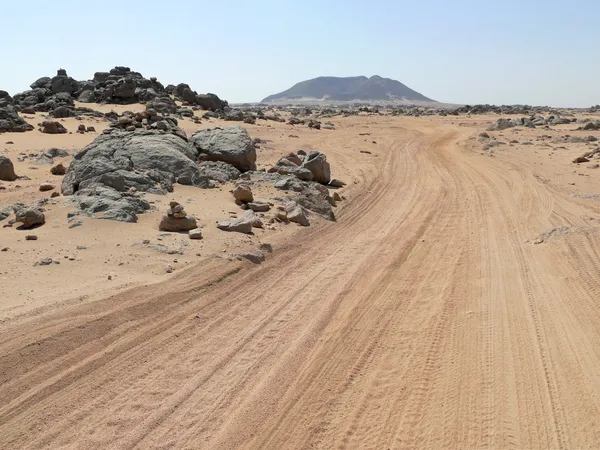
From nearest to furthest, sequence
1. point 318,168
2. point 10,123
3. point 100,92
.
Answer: point 318,168, point 10,123, point 100,92

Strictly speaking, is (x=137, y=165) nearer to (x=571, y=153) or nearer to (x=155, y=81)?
(x=571, y=153)

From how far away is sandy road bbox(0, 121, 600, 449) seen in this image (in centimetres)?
432

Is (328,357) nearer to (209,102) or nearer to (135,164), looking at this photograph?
(135,164)

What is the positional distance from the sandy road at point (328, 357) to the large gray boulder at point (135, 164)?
12.7 ft

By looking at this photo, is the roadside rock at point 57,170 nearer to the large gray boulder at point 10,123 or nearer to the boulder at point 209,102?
the large gray boulder at point 10,123

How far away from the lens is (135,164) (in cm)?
1161

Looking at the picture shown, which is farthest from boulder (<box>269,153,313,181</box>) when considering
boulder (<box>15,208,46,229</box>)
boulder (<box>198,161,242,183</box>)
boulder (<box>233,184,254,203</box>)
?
boulder (<box>15,208,46,229</box>)

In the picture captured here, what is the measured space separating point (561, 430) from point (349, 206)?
8.69 m

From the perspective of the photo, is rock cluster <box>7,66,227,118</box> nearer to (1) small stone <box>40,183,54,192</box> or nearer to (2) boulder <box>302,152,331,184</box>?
(1) small stone <box>40,183,54,192</box>

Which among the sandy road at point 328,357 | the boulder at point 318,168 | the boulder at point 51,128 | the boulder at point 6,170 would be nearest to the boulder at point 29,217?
the sandy road at point 328,357

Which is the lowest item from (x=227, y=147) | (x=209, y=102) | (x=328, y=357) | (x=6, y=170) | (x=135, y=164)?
(x=328, y=357)

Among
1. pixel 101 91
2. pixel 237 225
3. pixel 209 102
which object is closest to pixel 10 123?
pixel 101 91

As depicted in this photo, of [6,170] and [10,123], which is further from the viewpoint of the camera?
[10,123]

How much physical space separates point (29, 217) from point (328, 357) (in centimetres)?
557
